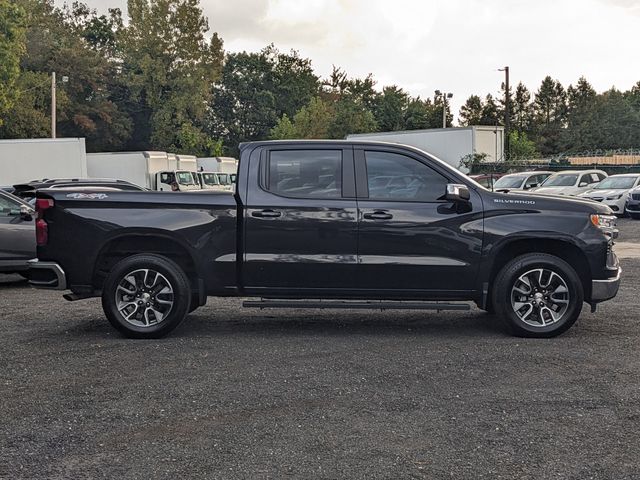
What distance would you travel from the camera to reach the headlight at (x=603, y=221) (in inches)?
300

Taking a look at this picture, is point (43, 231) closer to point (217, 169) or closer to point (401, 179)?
point (401, 179)

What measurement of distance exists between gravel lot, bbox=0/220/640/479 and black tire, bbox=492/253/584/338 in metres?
0.16

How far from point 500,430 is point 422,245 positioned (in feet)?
9.63

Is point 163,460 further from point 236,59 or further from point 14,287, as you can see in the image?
point 236,59

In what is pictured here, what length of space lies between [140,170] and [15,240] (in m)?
24.1

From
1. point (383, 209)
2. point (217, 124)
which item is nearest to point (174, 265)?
point (383, 209)

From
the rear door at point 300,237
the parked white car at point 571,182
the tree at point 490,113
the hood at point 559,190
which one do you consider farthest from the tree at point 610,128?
the rear door at point 300,237

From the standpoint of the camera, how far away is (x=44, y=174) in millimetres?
28719

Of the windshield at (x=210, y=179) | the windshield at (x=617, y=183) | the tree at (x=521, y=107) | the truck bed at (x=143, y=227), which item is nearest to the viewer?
the truck bed at (x=143, y=227)

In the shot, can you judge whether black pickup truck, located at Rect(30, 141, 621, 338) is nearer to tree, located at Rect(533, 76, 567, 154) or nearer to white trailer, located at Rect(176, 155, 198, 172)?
white trailer, located at Rect(176, 155, 198, 172)

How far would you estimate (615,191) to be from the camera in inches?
1023

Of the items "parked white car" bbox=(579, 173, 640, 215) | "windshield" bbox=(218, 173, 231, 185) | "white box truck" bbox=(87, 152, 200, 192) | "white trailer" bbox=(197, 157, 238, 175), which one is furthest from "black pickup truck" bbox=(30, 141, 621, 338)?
"white trailer" bbox=(197, 157, 238, 175)

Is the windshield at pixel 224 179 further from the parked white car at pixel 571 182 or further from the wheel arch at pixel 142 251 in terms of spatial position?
the wheel arch at pixel 142 251

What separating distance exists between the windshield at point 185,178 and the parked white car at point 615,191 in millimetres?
17869
